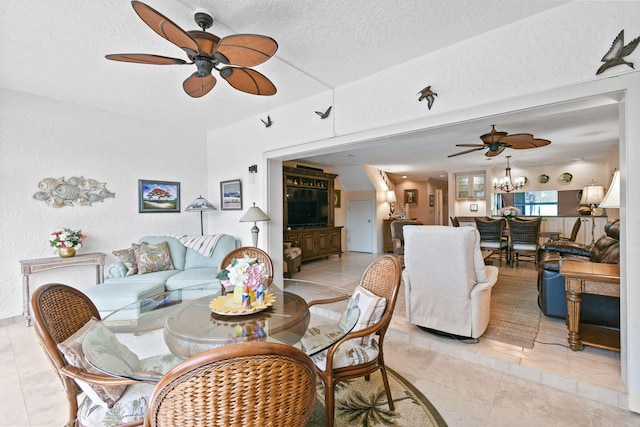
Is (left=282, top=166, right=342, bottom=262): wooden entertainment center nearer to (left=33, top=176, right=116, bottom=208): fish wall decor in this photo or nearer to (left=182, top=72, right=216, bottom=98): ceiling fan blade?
(left=33, top=176, right=116, bottom=208): fish wall decor

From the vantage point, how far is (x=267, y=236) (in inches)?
163

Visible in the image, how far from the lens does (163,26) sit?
1487mm

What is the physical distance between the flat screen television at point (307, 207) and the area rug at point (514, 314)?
405cm

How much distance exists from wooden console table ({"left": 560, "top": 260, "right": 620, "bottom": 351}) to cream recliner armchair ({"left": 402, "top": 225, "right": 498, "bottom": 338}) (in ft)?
1.90

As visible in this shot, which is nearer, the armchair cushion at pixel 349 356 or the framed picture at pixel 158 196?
the armchair cushion at pixel 349 356

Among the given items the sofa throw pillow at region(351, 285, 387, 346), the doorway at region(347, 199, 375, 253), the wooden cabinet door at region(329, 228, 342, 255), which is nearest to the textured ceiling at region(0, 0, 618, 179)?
the sofa throw pillow at region(351, 285, 387, 346)

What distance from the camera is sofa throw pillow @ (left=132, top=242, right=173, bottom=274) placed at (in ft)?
11.9

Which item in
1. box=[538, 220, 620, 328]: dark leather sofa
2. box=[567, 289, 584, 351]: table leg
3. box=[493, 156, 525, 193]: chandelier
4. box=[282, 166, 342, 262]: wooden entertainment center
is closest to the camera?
box=[567, 289, 584, 351]: table leg

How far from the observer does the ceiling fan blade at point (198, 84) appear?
2.18 metres

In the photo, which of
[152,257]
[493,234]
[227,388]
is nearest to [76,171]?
[152,257]

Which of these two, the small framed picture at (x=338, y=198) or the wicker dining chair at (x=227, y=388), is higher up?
the small framed picture at (x=338, y=198)

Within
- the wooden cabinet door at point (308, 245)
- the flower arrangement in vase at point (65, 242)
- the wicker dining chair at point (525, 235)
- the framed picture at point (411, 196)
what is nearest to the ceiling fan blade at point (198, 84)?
the flower arrangement in vase at point (65, 242)

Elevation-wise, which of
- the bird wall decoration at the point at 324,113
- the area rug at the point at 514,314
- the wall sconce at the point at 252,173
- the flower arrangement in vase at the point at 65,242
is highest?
the bird wall decoration at the point at 324,113

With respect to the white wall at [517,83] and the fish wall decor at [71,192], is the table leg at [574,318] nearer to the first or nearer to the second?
the white wall at [517,83]
